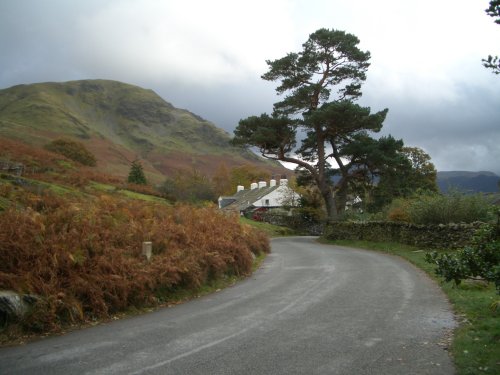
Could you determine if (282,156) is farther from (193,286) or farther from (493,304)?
(493,304)

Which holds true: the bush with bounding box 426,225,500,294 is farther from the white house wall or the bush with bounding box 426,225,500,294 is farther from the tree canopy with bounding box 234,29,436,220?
the white house wall

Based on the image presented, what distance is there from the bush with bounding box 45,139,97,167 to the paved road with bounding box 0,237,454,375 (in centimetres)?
3994

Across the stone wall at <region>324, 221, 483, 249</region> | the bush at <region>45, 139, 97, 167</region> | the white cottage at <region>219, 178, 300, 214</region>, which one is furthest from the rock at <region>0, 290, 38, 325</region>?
the white cottage at <region>219, 178, 300, 214</region>

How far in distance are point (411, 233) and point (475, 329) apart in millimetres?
17812

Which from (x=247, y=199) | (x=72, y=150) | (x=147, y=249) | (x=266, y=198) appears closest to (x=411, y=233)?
(x=147, y=249)

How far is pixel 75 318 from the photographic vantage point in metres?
8.69

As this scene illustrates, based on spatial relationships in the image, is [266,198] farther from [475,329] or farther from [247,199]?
[475,329]

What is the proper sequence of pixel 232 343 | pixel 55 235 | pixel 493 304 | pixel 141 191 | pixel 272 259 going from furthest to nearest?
pixel 141 191, pixel 272 259, pixel 55 235, pixel 493 304, pixel 232 343

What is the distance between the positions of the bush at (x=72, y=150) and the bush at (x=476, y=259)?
44758 mm

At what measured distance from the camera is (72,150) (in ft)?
159

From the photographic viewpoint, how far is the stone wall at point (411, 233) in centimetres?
2034

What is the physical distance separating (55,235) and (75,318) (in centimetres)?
222

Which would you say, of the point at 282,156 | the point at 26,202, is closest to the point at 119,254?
the point at 26,202

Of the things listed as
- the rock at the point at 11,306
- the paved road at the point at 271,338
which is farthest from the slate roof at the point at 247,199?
the rock at the point at 11,306
